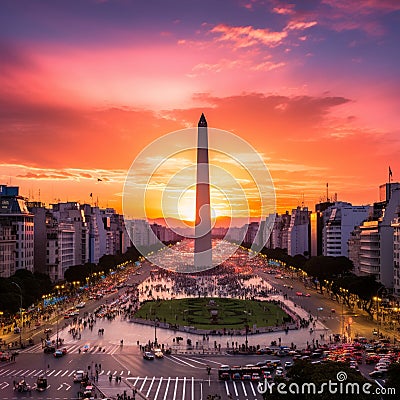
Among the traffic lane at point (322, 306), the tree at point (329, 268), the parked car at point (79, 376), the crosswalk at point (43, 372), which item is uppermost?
the tree at point (329, 268)

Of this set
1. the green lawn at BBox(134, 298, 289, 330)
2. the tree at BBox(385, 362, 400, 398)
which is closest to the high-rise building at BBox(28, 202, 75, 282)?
the green lawn at BBox(134, 298, 289, 330)

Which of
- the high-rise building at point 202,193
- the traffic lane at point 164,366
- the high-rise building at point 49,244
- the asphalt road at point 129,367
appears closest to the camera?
the asphalt road at point 129,367

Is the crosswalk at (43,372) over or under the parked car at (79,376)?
under

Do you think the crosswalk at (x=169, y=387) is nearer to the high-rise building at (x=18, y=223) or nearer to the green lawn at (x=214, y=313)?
the green lawn at (x=214, y=313)

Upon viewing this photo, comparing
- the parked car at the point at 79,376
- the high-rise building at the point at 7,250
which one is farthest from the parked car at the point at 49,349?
the high-rise building at the point at 7,250

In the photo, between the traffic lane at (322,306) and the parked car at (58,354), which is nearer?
the parked car at (58,354)

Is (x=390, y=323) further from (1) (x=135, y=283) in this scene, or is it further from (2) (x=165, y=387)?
(1) (x=135, y=283)

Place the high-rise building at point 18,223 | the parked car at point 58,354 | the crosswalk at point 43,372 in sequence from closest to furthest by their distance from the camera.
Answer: the crosswalk at point 43,372 → the parked car at point 58,354 → the high-rise building at point 18,223


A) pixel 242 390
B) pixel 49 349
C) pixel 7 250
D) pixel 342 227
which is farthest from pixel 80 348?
pixel 342 227
